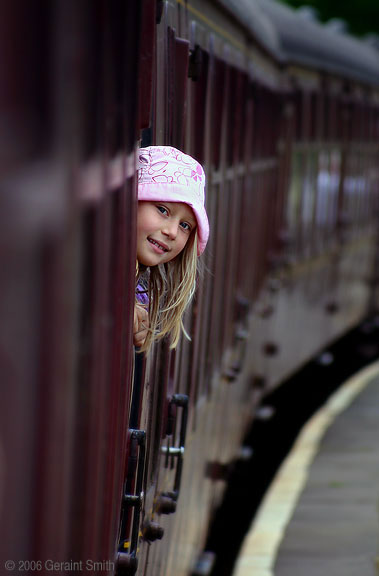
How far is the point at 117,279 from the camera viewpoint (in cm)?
192

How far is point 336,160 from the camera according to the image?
10789 mm

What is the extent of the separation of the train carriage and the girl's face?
178mm

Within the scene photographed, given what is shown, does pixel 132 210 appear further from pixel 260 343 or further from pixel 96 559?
pixel 260 343

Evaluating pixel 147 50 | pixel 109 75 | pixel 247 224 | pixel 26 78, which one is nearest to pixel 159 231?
pixel 147 50

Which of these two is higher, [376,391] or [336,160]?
[336,160]

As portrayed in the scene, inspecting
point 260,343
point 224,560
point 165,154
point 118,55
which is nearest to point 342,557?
point 224,560

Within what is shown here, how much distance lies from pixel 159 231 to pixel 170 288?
177 mm

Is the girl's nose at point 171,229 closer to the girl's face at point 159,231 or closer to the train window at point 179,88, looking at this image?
the girl's face at point 159,231

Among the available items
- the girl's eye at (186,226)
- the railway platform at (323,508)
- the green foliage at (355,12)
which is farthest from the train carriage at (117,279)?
the green foliage at (355,12)

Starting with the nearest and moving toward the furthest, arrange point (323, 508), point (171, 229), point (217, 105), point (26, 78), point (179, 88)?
point (26, 78) → point (171, 229) → point (179, 88) → point (217, 105) → point (323, 508)

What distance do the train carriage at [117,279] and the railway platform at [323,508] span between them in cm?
49

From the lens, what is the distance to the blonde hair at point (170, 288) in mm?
2588

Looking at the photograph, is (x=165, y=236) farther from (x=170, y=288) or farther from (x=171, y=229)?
(x=170, y=288)

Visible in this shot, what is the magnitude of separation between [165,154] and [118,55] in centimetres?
78
